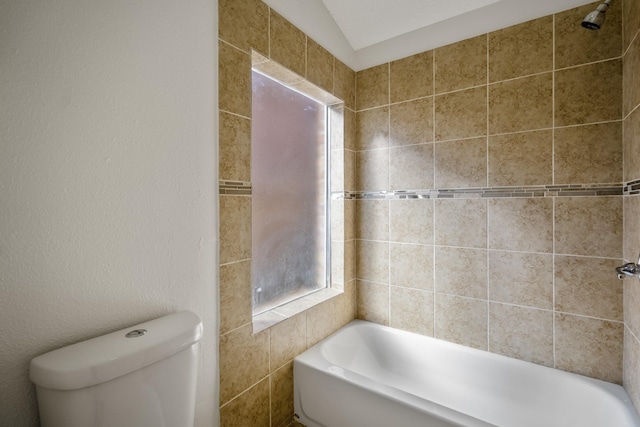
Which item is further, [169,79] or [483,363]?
[483,363]

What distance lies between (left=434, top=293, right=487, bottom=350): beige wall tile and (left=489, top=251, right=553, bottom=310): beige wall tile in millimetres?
124

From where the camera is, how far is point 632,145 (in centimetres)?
127

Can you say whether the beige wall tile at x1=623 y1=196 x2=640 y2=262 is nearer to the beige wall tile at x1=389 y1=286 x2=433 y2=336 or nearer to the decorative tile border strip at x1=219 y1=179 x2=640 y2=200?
the decorative tile border strip at x1=219 y1=179 x2=640 y2=200

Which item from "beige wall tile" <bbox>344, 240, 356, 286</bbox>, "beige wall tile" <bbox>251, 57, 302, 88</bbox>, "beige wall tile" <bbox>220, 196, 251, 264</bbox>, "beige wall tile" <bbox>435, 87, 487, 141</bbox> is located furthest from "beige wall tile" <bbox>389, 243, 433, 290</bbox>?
"beige wall tile" <bbox>251, 57, 302, 88</bbox>

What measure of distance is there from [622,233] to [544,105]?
72 cm

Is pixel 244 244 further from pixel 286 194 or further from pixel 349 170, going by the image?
pixel 349 170

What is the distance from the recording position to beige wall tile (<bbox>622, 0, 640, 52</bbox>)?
120cm

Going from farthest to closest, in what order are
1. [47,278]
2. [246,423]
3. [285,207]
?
1. [285,207]
2. [246,423]
3. [47,278]

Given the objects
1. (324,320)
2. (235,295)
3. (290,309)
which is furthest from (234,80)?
(324,320)

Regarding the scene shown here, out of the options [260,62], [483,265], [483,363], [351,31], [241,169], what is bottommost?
[483,363]

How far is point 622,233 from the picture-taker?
54.8 inches

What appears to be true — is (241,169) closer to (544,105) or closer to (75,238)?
(75,238)

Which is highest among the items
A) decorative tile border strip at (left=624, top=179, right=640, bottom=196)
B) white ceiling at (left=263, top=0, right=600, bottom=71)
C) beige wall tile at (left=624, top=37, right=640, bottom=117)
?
white ceiling at (left=263, top=0, right=600, bottom=71)

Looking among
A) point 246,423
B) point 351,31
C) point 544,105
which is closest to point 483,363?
point 246,423
